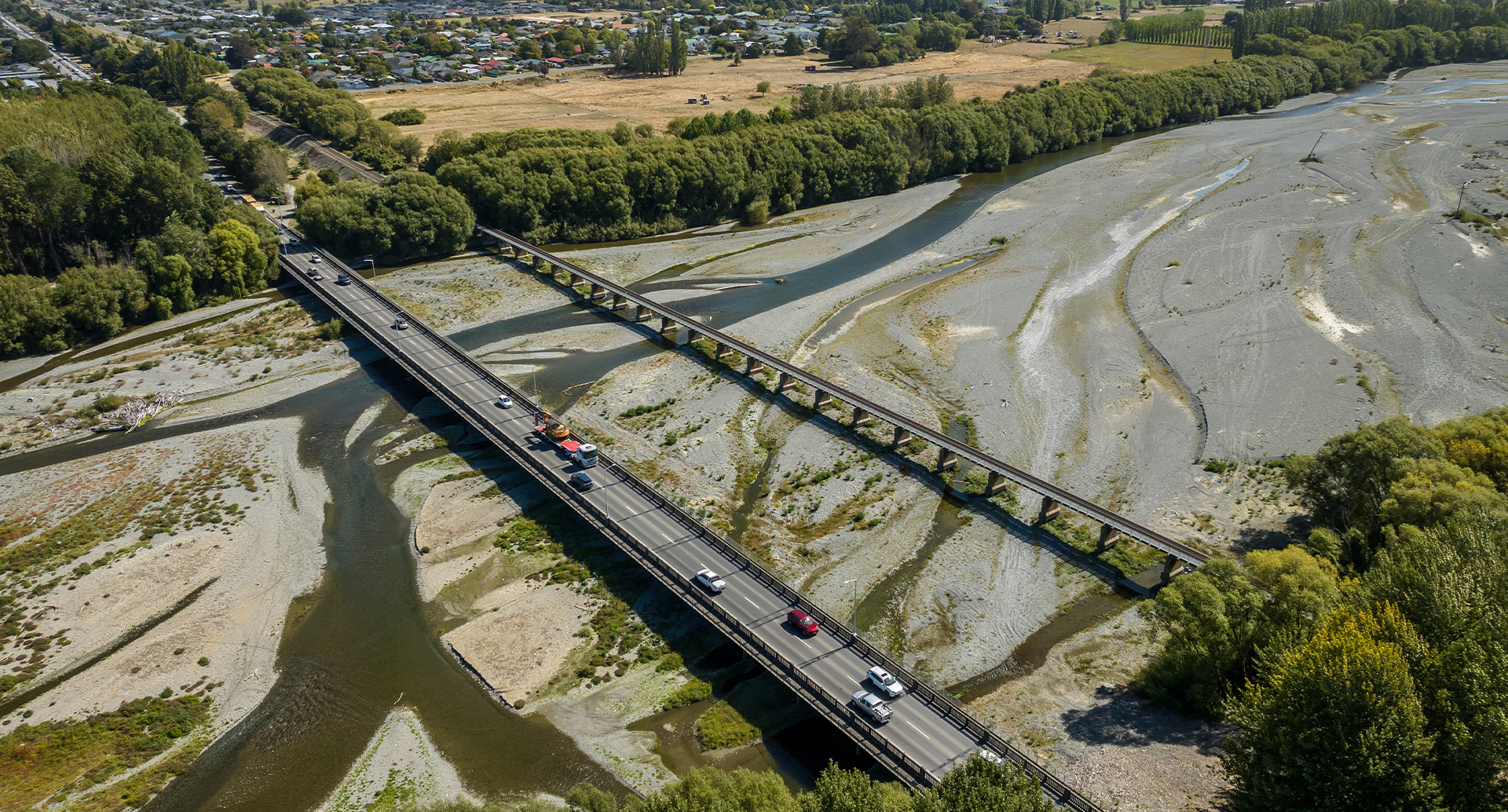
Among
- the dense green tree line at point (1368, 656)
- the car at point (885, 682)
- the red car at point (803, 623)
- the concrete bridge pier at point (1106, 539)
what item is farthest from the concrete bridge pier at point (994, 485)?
the car at point (885, 682)

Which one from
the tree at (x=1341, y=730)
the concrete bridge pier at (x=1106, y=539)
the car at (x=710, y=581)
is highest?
the tree at (x=1341, y=730)

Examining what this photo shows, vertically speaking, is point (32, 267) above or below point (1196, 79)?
below

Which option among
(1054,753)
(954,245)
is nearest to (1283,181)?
(954,245)

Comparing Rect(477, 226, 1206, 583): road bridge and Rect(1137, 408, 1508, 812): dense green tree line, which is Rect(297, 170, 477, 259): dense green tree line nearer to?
Rect(477, 226, 1206, 583): road bridge

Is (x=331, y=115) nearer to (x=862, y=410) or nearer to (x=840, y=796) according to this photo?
(x=862, y=410)

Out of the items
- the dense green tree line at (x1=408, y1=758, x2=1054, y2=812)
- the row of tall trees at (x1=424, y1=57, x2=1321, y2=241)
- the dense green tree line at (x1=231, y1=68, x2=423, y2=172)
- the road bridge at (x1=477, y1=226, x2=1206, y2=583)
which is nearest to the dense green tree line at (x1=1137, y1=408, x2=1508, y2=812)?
the road bridge at (x1=477, y1=226, x2=1206, y2=583)

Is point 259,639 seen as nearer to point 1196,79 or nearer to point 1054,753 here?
point 1054,753

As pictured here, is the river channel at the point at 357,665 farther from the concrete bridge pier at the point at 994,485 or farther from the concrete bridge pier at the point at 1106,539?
the concrete bridge pier at the point at 1106,539
